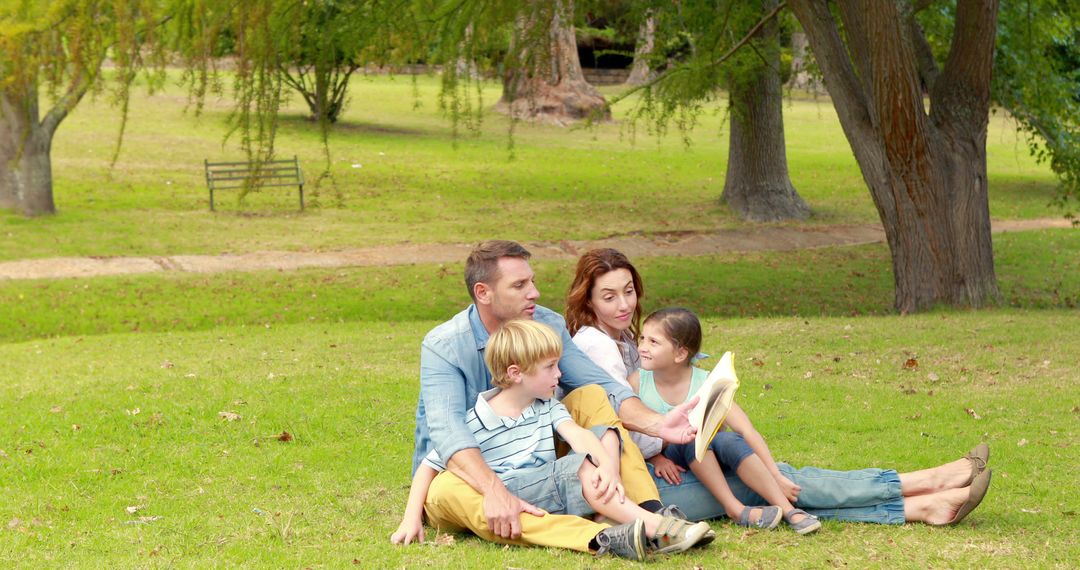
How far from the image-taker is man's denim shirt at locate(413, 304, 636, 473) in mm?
4965

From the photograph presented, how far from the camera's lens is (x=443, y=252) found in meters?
20.2

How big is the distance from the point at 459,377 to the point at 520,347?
1.47 feet

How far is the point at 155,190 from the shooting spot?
82.3 feet

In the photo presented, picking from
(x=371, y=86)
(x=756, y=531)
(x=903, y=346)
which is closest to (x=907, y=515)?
(x=756, y=531)

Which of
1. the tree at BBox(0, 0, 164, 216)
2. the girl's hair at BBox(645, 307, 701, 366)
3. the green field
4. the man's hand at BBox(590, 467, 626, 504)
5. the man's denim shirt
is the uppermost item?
the tree at BBox(0, 0, 164, 216)

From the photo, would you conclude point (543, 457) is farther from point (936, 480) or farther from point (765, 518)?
point (936, 480)

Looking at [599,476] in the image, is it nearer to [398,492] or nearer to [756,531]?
[756,531]

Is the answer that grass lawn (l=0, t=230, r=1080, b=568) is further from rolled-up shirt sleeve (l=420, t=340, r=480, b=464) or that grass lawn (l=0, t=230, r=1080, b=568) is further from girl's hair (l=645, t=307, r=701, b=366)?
girl's hair (l=645, t=307, r=701, b=366)

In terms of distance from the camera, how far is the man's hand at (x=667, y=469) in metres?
5.35

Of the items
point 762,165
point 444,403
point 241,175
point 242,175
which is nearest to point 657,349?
point 444,403

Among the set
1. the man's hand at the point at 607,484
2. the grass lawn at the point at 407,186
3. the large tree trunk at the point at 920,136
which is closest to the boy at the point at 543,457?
the man's hand at the point at 607,484

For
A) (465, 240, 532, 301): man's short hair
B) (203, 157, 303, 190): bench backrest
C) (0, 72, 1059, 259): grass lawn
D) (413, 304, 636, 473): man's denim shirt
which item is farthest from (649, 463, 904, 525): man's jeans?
(203, 157, 303, 190): bench backrest

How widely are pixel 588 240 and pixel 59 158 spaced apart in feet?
45.3

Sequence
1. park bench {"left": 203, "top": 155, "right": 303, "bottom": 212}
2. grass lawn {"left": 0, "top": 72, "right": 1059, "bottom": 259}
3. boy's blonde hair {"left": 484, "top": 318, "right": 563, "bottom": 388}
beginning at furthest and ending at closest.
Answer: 1. grass lawn {"left": 0, "top": 72, "right": 1059, "bottom": 259}
2. park bench {"left": 203, "top": 155, "right": 303, "bottom": 212}
3. boy's blonde hair {"left": 484, "top": 318, "right": 563, "bottom": 388}
